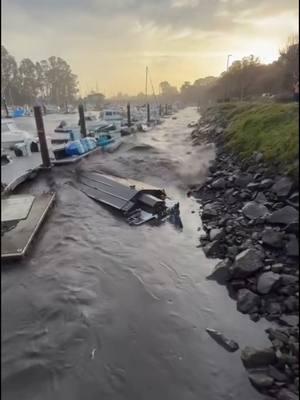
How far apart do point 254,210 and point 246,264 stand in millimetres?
2142

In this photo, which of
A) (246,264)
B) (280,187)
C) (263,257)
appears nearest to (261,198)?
(280,187)

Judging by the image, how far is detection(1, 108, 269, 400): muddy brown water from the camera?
3990mm

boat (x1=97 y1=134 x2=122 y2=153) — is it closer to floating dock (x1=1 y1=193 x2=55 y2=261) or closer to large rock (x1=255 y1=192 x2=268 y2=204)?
floating dock (x1=1 y1=193 x2=55 y2=261)

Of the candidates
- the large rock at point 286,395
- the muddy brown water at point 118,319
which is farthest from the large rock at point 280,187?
the large rock at point 286,395

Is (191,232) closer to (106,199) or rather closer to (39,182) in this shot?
(106,199)

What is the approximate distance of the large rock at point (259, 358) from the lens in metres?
4.31

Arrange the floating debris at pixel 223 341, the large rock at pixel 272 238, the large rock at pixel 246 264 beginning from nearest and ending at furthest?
the floating debris at pixel 223 341, the large rock at pixel 246 264, the large rock at pixel 272 238

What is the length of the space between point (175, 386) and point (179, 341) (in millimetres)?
833

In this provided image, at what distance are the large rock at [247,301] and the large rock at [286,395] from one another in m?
1.61

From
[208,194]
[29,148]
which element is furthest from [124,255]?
[29,148]

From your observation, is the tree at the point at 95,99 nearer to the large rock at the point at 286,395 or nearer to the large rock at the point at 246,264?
the large rock at the point at 246,264

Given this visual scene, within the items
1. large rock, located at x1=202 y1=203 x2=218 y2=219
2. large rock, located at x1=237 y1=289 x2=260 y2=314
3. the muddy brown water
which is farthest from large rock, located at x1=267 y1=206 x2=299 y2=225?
large rock, located at x1=202 y1=203 x2=218 y2=219

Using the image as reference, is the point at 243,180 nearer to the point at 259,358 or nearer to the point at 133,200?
the point at 133,200

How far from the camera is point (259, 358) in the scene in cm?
434
